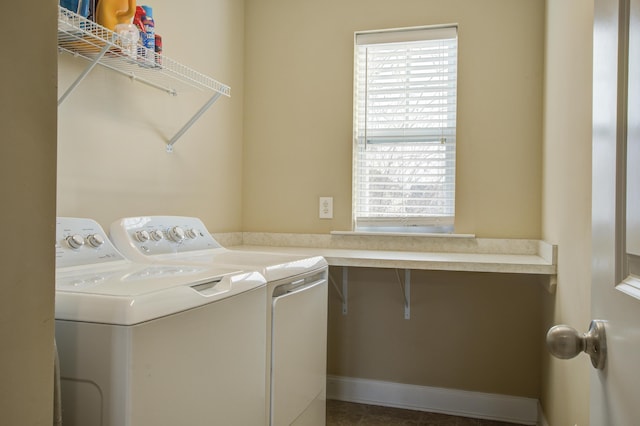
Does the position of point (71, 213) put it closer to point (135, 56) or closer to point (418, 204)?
point (135, 56)

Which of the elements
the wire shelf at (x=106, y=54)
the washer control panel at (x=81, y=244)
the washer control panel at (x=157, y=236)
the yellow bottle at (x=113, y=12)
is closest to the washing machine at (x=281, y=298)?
the washer control panel at (x=157, y=236)

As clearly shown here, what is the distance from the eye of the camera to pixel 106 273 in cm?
134

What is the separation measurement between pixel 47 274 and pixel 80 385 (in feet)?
1.59

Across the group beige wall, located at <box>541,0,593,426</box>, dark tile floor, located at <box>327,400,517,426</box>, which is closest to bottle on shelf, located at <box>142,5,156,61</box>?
beige wall, located at <box>541,0,593,426</box>

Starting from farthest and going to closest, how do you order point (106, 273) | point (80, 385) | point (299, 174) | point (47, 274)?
1. point (299, 174)
2. point (106, 273)
3. point (80, 385)
4. point (47, 274)

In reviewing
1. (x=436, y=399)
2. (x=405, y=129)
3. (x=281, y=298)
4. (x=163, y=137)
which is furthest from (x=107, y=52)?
(x=436, y=399)

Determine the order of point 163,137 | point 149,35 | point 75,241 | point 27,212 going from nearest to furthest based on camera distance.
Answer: point 27,212 < point 75,241 < point 149,35 < point 163,137

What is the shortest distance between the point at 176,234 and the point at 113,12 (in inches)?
31.4

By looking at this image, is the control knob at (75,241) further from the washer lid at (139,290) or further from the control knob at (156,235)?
the control knob at (156,235)

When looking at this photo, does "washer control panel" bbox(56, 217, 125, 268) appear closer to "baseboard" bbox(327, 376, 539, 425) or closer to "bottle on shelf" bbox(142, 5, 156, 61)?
"bottle on shelf" bbox(142, 5, 156, 61)

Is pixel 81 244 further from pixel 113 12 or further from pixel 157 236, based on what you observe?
pixel 113 12

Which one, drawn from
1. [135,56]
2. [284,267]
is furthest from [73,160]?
[284,267]

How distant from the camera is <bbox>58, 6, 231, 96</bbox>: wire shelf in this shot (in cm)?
140

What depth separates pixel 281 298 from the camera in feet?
5.18
